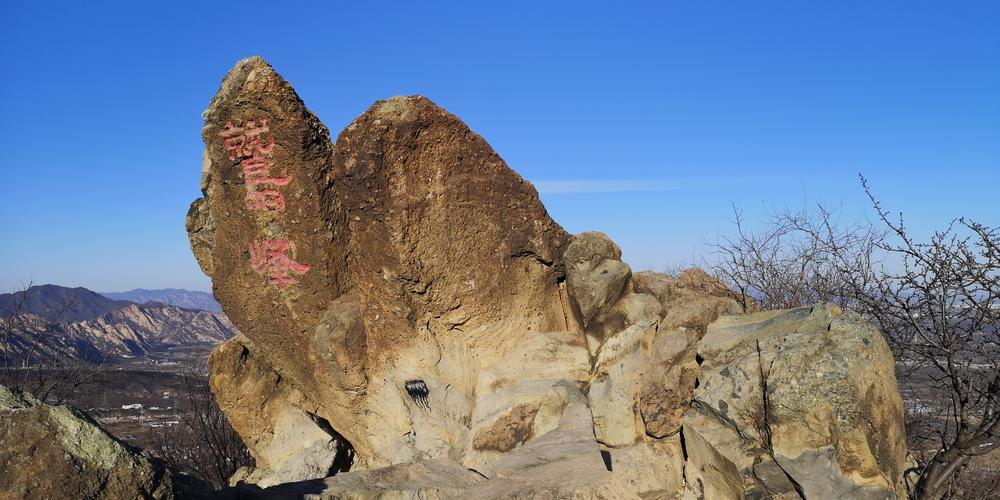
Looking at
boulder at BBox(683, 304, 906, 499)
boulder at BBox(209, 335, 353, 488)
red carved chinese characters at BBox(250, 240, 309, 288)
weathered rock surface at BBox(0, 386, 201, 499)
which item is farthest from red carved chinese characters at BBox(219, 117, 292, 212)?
boulder at BBox(683, 304, 906, 499)

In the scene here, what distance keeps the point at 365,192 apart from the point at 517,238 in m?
1.56

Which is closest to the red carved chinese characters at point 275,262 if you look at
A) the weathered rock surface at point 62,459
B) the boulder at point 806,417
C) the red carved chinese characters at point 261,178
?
the red carved chinese characters at point 261,178

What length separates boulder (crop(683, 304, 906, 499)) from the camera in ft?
15.8

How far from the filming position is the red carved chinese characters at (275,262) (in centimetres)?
717

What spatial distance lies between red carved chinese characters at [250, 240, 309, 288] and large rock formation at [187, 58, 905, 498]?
0.02 metres

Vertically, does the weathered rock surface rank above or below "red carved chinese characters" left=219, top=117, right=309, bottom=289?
below

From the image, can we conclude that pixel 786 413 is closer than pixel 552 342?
Yes

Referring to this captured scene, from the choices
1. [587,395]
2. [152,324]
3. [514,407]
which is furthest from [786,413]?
[152,324]

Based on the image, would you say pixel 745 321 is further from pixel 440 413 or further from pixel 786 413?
pixel 440 413

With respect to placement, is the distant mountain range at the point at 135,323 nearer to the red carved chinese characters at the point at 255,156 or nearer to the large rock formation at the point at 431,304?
the large rock formation at the point at 431,304

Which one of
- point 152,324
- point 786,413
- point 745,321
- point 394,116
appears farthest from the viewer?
point 152,324

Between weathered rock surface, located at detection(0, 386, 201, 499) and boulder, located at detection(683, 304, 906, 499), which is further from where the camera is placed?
boulder, located at detection(683, 304, 906, 499)

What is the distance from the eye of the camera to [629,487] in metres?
5.05

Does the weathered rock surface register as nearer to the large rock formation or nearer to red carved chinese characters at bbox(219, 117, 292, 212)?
the large rock formation
